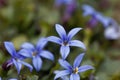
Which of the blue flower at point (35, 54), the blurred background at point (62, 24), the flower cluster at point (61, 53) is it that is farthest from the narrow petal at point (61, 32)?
the blurred background at point (62, 24)

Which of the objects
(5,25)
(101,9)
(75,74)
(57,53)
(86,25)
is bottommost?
(75,74)

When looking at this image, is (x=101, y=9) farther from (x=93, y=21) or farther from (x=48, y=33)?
(x=48, y=33)

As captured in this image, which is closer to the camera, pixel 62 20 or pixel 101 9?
pixel 62 20

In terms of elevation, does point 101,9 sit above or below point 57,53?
above

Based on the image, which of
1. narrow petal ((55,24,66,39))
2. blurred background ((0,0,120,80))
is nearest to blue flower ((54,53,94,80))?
narrow petal ((55,24,66,39))

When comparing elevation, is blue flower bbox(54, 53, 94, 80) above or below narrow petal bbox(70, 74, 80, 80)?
above

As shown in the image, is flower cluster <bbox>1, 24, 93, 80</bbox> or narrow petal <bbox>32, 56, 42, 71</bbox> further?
narrow petal <bbox>32, 56, 42, 71</bbox>

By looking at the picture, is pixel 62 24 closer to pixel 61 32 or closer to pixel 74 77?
pixel 61 32

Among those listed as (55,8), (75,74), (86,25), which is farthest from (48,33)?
(75,74)

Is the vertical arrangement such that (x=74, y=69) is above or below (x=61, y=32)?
below

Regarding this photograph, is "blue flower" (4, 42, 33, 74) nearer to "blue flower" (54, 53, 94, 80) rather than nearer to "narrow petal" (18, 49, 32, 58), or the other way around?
"narrow petal" (18, 49, 32, 58)

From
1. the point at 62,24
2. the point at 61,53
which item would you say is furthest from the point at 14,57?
the point at 62,24
